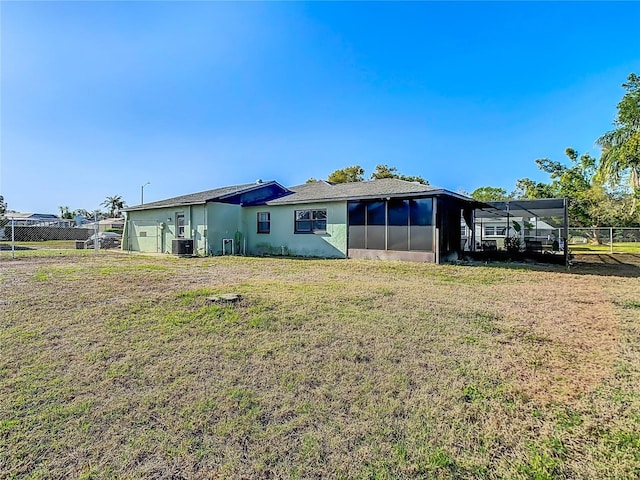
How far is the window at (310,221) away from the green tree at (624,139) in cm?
1387

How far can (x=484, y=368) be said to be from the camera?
3.21 meters

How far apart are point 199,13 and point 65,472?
922 cm

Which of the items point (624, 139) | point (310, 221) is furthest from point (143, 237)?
point (624, 139)

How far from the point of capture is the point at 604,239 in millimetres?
31828

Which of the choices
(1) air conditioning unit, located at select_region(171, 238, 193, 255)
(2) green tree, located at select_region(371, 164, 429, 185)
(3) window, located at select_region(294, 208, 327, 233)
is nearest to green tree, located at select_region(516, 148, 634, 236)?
(2) green tree, located at select_region(371, 164, 429, 185)

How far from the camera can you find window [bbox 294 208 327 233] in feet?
46.4

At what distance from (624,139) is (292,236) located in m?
16.6

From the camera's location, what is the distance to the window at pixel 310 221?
1413 centimetres

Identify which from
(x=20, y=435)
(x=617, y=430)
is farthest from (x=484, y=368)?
(x=20, y=435)

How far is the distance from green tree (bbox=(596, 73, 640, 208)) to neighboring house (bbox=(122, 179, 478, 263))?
711 cm

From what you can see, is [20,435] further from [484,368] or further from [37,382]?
[484,368]

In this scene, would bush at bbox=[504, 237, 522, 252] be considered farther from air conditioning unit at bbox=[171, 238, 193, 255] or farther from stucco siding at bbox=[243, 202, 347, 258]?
air conditioning unit at bbox=[171, 238, 193, 255]

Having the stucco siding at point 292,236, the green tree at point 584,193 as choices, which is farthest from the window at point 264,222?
the green tree at point 584,193

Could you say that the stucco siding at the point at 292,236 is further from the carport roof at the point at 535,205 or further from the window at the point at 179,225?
the carport roof at the point at 535,205
